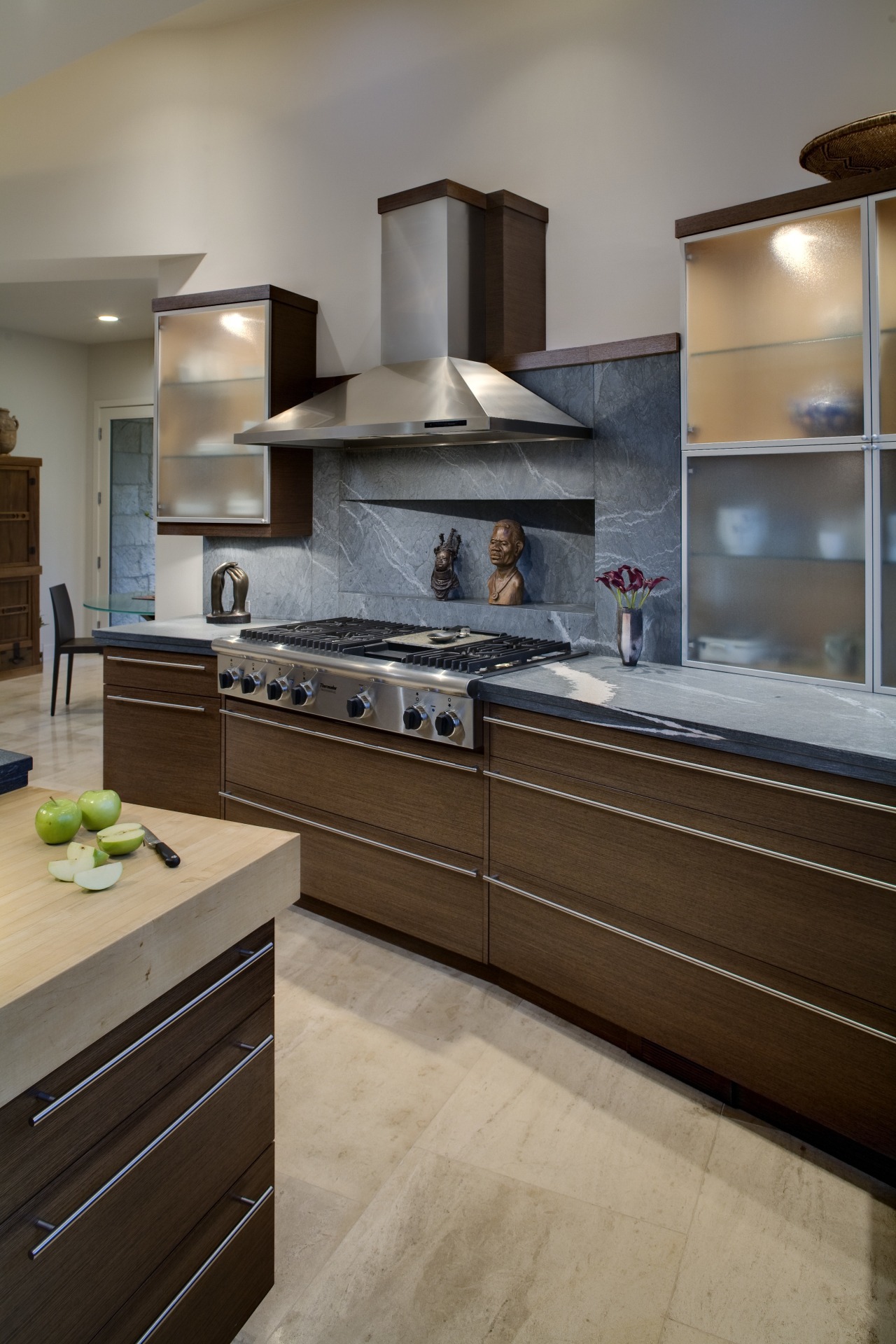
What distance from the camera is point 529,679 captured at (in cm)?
273

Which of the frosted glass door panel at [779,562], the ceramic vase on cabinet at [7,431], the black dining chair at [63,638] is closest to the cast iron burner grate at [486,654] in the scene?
the frosted glass door panel at [779,562]

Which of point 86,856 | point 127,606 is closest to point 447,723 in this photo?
point 86,856

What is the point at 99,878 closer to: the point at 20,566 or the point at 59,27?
the point at 59,27

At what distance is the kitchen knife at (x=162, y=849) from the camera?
1.40 metres

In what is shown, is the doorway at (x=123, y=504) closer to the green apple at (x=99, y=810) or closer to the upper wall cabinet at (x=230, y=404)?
the upper wall cabinet at (x=230, y=404)

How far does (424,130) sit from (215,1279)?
397 cm

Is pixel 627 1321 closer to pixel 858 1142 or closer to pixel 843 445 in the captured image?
pixel 858 1142

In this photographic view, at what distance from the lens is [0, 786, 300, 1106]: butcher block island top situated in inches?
41.7

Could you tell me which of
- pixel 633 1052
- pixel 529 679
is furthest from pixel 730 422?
pixel 633 1052

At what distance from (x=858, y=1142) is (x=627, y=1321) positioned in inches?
26.2

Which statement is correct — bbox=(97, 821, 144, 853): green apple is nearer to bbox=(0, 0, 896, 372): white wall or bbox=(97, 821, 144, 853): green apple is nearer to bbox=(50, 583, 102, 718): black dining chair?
bbox=(0, 0, 896, 372): white wall

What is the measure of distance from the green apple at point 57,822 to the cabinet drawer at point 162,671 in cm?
211

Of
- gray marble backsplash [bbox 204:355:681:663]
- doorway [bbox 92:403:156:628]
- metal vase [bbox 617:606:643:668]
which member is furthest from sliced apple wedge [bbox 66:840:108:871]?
doorway [bbox 92:403:156:628]

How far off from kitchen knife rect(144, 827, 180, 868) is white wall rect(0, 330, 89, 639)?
743 cm
